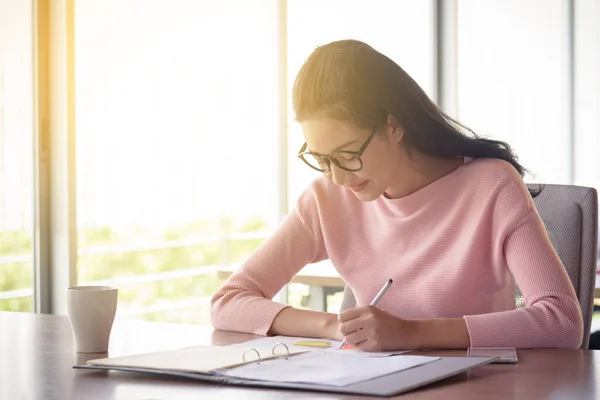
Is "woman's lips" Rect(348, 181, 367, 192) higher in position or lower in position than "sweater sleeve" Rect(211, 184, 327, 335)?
higher

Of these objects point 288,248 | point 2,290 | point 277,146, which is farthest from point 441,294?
point 277,146

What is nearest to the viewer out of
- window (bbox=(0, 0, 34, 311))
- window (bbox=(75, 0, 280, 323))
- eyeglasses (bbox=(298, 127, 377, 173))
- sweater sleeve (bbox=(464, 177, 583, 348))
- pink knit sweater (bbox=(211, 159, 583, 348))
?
sweater sleeve (bbox=(464, 177, 583, 348))

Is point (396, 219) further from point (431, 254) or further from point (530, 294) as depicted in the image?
point (530, 294)

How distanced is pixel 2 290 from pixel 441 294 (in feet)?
6.90

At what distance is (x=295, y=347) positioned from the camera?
4.69 ft

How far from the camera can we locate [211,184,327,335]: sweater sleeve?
1.69 meters

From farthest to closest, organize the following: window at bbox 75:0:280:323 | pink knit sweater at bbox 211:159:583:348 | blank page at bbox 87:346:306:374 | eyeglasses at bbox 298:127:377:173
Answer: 1. window at bbox 75:0:280:323
2. eyeglasses at bbox 298:127:377:173
3. pink knit sweater at bbox 211:159:583:348
4. blank page at bbox 87:346:306:374

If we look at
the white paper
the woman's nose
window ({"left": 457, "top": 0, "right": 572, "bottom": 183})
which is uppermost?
window ({"left": 457, "top": 0, "right": 572, "bottom": 183})

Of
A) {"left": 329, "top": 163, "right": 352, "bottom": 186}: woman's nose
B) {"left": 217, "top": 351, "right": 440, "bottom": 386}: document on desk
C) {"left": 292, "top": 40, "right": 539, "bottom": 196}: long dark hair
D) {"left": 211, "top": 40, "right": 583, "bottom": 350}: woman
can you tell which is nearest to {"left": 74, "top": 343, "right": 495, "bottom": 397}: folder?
{"left": 217, "top": 351, "right": 440, "bottom": 386}: document on desk

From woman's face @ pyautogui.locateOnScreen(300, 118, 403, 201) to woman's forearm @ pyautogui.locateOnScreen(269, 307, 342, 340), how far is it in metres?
0.27

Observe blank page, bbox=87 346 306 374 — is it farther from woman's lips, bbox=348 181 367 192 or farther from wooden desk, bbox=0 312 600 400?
woman's lips, bbox=348 181 367 192

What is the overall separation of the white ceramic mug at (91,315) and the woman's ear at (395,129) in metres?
0.66

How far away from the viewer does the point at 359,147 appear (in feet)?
5.65

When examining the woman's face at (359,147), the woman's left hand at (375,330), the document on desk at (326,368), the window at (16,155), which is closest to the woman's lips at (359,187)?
the woman's face at (359,147)
